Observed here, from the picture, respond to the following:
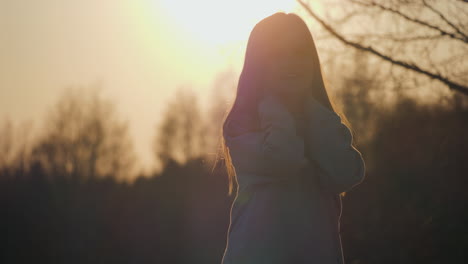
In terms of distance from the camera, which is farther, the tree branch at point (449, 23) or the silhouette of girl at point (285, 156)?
the tree branch at point (449, 23)

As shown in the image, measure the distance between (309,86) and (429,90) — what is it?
3.55 m

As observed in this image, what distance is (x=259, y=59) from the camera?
326cm

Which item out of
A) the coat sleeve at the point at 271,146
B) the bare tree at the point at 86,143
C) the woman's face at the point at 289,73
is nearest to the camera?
the coat sleeve at the point at 271,146

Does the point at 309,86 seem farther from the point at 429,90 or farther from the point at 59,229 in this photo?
the point at 59,229

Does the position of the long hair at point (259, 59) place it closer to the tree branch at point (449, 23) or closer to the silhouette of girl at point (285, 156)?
the silhouette of girl at point (285, 156)

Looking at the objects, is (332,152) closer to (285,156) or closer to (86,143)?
(285,156)

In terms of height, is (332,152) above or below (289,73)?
below

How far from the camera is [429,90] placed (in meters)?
6.55

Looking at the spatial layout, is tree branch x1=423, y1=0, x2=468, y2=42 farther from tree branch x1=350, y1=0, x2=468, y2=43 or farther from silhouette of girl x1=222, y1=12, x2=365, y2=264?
silhouette of girl x1=222, y1=12, x2=365, y2=264

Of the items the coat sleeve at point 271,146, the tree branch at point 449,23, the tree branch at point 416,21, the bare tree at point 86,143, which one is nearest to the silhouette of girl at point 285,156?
the coat sleeve at point 271,146

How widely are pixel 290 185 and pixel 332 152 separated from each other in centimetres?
24

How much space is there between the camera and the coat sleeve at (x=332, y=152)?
3.13 meters

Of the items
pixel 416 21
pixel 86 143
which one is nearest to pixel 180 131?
pixel 86 143

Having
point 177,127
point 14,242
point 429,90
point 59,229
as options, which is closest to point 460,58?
point 429,90
